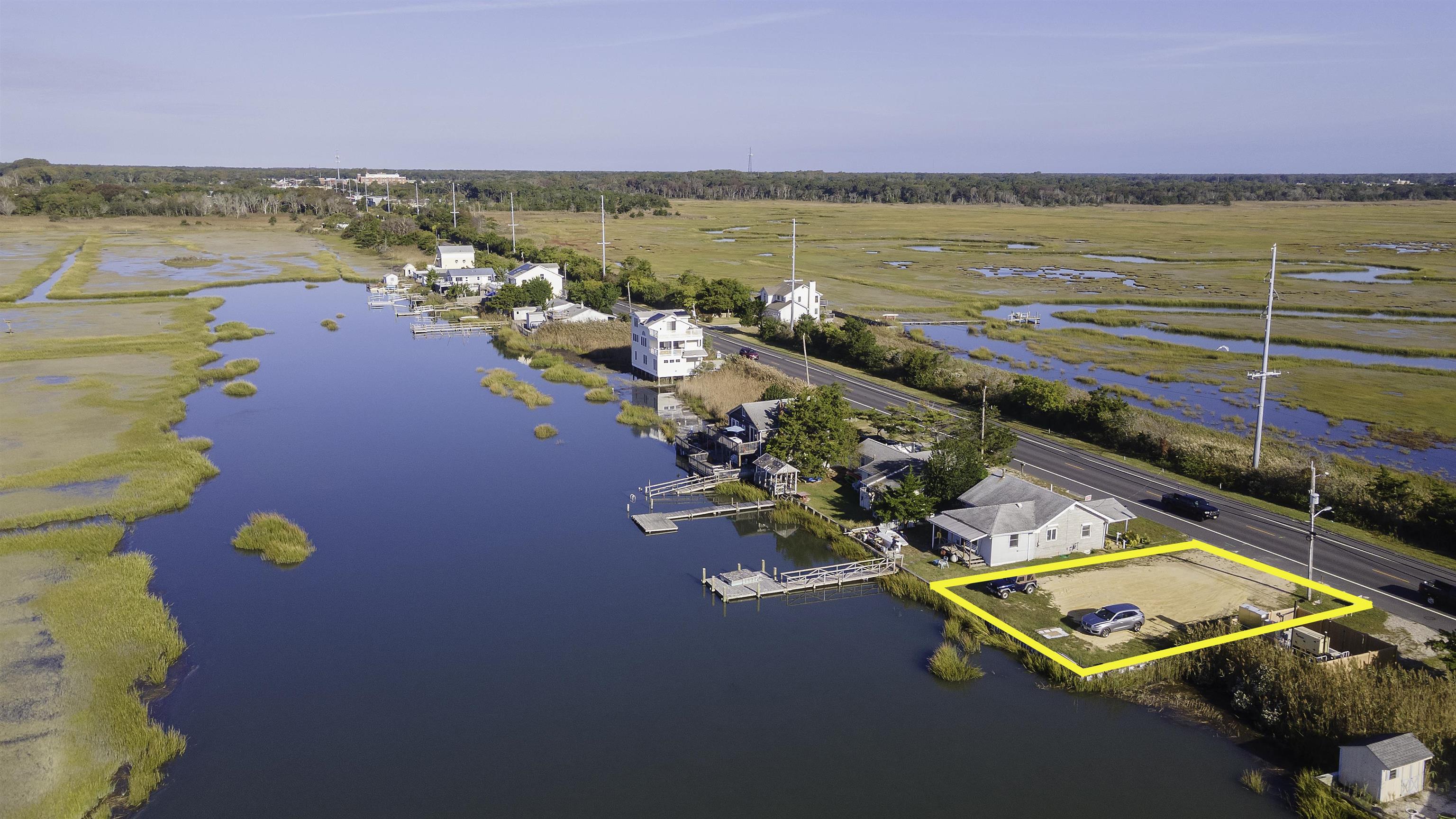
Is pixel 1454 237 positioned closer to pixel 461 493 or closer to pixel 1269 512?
pixel 1269 512

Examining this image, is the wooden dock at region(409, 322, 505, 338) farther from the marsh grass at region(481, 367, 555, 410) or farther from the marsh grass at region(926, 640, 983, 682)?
the marsh grass at region(926, 640, 983, 682)

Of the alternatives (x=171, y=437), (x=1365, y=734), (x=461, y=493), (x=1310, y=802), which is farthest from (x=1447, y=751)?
(x=171, y=437)

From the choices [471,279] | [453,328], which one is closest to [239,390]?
[453,328]

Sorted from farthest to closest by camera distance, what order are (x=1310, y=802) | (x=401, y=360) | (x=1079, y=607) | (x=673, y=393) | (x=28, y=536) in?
1. (x=401, y=360)
2. (x=673, y=393)
3. (x=28, y=536)
4. (x=1079, y=607)
5. (x=1310, y=802)

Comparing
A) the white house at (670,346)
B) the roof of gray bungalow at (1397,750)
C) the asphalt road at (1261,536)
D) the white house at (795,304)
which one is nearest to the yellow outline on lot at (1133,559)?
the asphalt road at (1261,536)

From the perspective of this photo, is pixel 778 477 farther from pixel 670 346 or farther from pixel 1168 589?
pixel 670 346

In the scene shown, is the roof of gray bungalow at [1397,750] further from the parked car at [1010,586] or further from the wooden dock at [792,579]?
the wooden dock at [792,579]

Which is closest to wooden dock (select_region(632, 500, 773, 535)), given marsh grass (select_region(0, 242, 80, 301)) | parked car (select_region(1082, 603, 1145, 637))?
parked car (select_region(1082, 603, 1145, 637))
